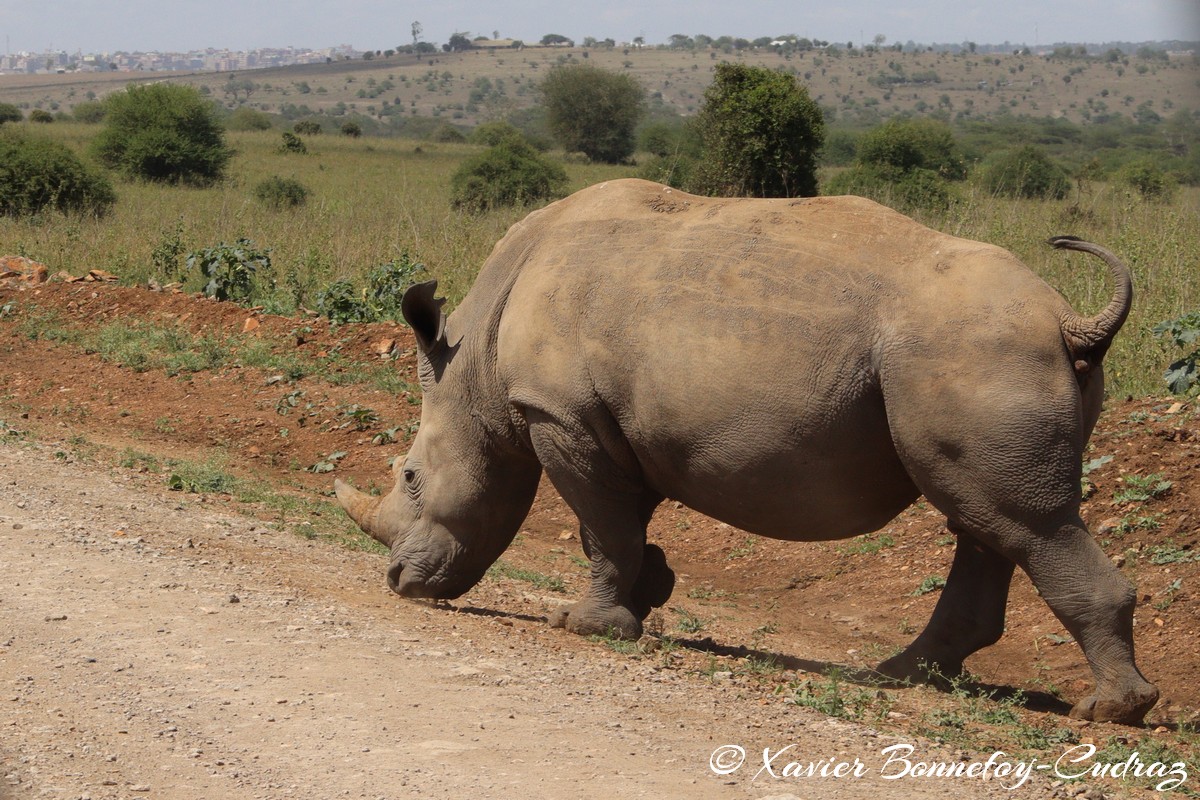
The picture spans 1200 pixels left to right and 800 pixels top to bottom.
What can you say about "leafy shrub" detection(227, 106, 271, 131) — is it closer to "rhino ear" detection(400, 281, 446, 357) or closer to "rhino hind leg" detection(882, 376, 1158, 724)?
"rhino ear" detection(400, 281, 446, 357)

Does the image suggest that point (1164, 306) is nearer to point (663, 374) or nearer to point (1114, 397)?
point (1114, 397)

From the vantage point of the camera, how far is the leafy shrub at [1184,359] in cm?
809

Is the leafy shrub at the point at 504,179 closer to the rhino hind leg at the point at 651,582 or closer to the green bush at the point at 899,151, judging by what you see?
the green bush at the point at 899,151

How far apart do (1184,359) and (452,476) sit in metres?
4.73

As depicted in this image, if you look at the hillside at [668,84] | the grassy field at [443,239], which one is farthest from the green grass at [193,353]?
the hillside at [668,84]

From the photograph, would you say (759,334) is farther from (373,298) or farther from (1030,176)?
(1030,176)

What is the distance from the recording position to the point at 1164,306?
9.99 m

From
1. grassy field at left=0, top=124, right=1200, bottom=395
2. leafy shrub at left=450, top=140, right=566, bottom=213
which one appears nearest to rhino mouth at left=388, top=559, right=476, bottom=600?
grassy field at left=0, top=124, right=1200, bottom=395

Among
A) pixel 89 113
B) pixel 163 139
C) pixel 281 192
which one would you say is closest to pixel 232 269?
pixel 281 192

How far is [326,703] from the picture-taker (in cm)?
452

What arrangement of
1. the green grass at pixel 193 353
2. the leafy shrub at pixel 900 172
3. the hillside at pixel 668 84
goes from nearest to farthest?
the green grass at pixel 193 353 → the leafy shrub at pixel 900 172 → the hillside at pixel 668 84

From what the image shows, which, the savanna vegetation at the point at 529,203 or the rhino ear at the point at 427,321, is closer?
the rhino ear at the point at 427,321

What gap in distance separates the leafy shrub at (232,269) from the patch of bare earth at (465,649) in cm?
426

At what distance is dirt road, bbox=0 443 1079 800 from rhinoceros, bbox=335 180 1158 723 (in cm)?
66
